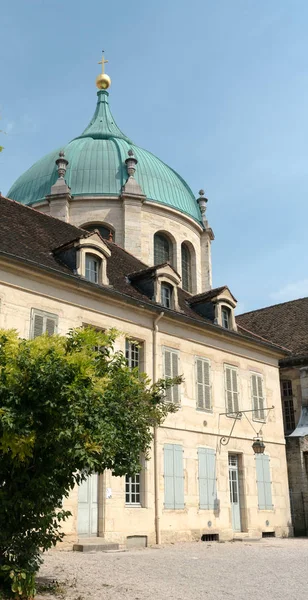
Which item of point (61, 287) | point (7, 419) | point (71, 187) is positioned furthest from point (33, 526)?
point (71, 187)

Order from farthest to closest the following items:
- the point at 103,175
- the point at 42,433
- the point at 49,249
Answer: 1. the point at 103,175
2. the point at 49,249
3. the point at 42,433

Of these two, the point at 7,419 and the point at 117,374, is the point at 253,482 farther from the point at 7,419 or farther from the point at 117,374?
the point at 7,419

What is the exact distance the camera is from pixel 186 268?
28.6 metres

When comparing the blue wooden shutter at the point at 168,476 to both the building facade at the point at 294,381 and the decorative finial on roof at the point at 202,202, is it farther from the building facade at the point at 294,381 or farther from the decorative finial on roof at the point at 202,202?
the decorative finial on roof at the point at 202,202

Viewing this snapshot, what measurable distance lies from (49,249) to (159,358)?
4334mm

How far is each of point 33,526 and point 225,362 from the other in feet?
42.3

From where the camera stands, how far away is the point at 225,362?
20.6 metres

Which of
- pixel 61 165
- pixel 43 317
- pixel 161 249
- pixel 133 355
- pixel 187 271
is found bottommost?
pixel 133 355

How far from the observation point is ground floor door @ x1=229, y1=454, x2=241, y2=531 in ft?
64.5

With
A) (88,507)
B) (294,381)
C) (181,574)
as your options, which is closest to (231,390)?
(294,381)

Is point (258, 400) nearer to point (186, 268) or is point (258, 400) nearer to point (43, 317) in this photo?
point (186, 268)

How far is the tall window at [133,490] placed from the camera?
1671cm

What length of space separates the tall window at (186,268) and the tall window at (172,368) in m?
9.80

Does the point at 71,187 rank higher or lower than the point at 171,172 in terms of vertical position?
lower
